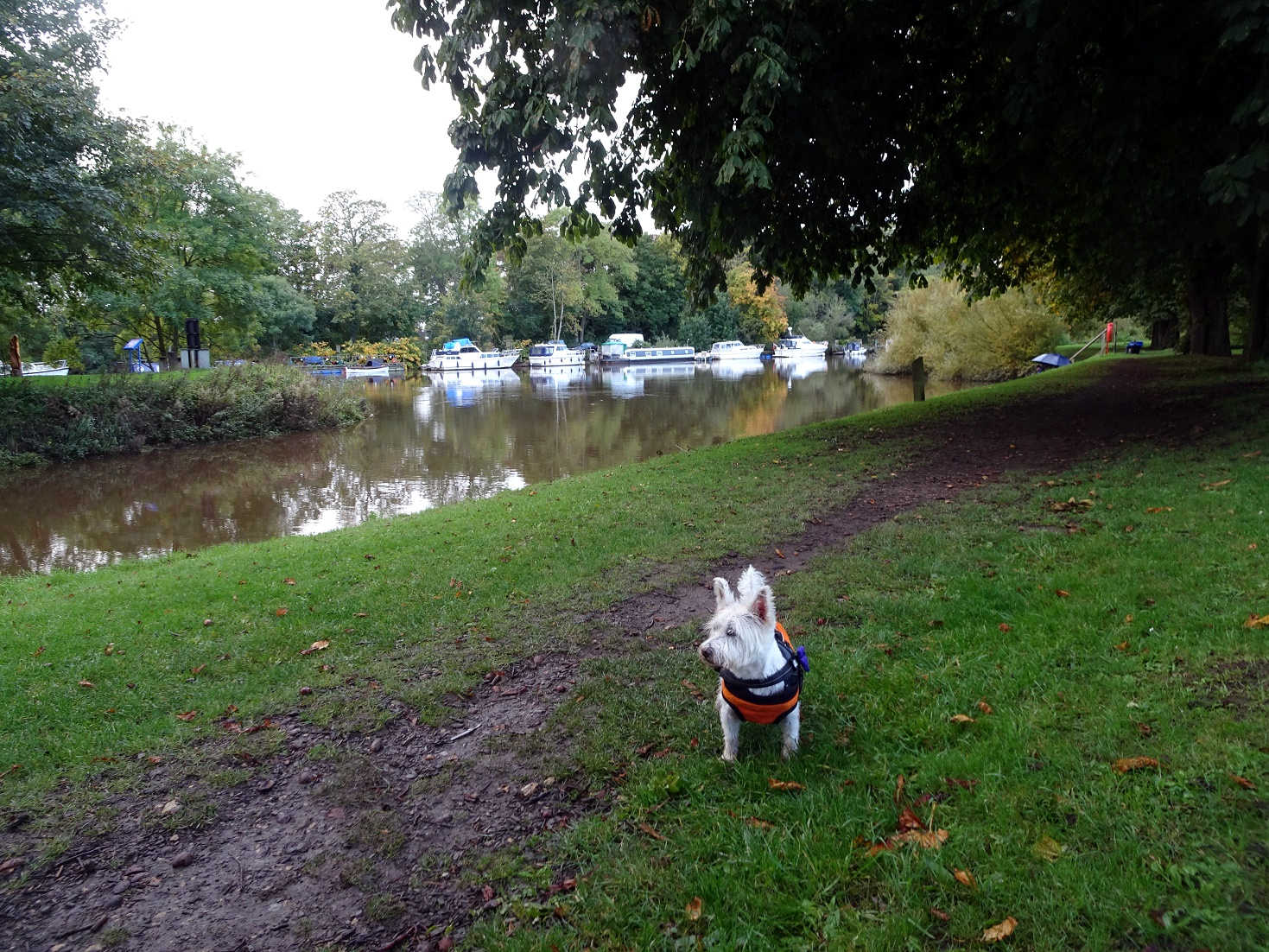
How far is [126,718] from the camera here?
16.5 ft

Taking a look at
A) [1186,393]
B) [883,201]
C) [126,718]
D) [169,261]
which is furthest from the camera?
[169,261]

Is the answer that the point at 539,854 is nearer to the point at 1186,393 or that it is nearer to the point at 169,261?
the point at 1186,393

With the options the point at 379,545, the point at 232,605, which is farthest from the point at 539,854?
the point at 379,545

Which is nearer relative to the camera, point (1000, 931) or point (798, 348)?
point (1000, 931)

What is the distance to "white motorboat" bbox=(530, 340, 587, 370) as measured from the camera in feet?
238

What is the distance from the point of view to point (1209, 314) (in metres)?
24.4

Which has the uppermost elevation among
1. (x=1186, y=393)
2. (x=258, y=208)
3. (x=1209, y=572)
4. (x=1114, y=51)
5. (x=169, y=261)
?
(x=258, y=208)

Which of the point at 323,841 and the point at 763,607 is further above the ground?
the point at 763,607

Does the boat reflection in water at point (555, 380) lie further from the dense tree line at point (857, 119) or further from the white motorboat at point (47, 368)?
the dense tree line at point (857, 119)

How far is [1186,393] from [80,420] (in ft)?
102

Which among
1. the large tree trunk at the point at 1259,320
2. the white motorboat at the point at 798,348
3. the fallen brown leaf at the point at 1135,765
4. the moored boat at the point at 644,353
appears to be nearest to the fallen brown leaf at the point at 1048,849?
the fallen brown leaf at the point at 1135,765

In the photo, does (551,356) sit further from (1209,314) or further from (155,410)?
(1209,314)

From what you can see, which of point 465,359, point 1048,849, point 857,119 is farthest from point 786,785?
point 465,359

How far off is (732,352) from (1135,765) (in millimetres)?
80307
